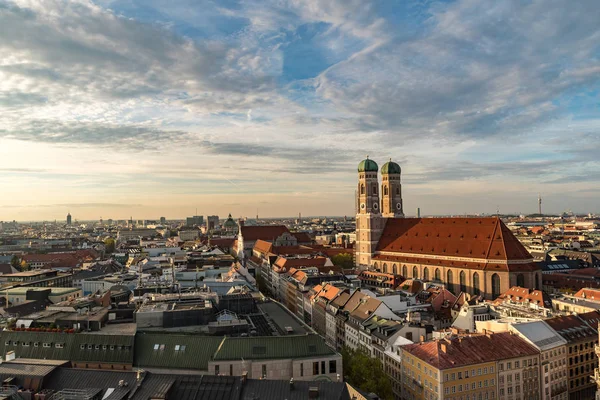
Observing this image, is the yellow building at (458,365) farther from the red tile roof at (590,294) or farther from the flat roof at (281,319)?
the red tile roof at (590,294)

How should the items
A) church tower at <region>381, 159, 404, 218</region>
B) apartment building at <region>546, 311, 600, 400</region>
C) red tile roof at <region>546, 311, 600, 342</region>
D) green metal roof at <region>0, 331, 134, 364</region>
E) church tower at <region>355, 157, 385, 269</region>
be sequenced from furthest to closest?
1. church tower at <region>381, 159, 404, 218</region>
2. church tower at <region>355, 157, 385, 269</region>
3. red tile roof at <region>546, 311, 600, 342</region>
4. apartment building at <region>546, 311, 600, 400</region>
5. green metal roof at <region>0, 331, 134, 364</region>

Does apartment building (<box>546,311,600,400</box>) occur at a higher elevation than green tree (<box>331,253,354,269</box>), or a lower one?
lower

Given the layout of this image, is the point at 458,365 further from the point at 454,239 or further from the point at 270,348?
the point at 454,239

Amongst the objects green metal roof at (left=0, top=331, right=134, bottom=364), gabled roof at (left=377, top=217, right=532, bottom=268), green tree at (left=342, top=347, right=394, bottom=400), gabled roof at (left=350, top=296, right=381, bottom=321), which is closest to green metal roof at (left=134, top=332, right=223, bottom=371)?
green metal roof at (left=0, top=331, right=134, bottom=364)

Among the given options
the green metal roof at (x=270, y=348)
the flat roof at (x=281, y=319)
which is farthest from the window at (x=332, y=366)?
the flat roof at (x=281, y=319)

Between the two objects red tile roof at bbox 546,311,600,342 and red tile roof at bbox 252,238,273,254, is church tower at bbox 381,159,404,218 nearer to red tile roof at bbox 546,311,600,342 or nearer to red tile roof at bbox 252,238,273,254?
red tile roof at bbox 252,238,273,254

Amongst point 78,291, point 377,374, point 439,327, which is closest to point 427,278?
point 439,327
